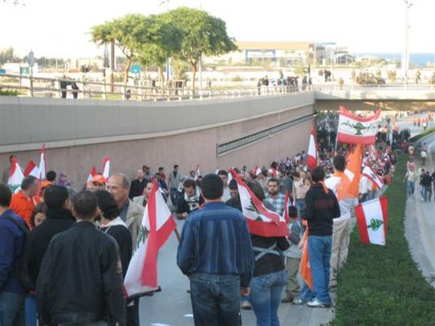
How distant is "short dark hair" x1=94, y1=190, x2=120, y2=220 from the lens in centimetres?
788

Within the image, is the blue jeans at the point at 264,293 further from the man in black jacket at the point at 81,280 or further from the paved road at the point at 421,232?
the paved road at the point at 421,232

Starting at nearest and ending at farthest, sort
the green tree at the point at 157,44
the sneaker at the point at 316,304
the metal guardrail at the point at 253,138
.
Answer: the sneaker at the point at 316,304 → the metal guardrail at the point at 253,138 → the green tree at the point at 157,44

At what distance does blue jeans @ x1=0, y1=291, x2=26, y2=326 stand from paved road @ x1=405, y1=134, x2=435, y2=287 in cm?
798

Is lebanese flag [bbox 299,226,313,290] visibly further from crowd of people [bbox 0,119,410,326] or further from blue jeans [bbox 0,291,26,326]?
blue jeans [bbox 0,291,26,326]

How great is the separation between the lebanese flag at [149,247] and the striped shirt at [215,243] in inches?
30.8

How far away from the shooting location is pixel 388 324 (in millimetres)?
9172

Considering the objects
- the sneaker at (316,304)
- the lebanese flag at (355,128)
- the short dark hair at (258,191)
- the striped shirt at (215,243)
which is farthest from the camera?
the lebanese flag at (355,128)

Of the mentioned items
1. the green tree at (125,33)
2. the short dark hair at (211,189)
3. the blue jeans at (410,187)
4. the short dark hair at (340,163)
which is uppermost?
the green tree at (125,33)

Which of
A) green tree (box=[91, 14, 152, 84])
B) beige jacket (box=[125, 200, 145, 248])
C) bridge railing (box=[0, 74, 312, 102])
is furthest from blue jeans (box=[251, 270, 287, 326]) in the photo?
green tree (box=[91, 14, 152, 84])

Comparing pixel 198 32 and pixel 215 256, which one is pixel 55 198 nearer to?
pixel 215 256

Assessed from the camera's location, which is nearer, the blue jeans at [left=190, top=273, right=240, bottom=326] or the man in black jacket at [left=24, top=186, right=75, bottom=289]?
the blue jeans at [left=190, top=273, right=240, bottom=326]

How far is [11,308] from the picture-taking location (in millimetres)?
7828

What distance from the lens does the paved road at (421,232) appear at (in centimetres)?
2090

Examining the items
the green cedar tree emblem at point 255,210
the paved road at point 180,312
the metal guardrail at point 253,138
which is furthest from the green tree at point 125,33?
the green cedar tree emblem at point 255,210
